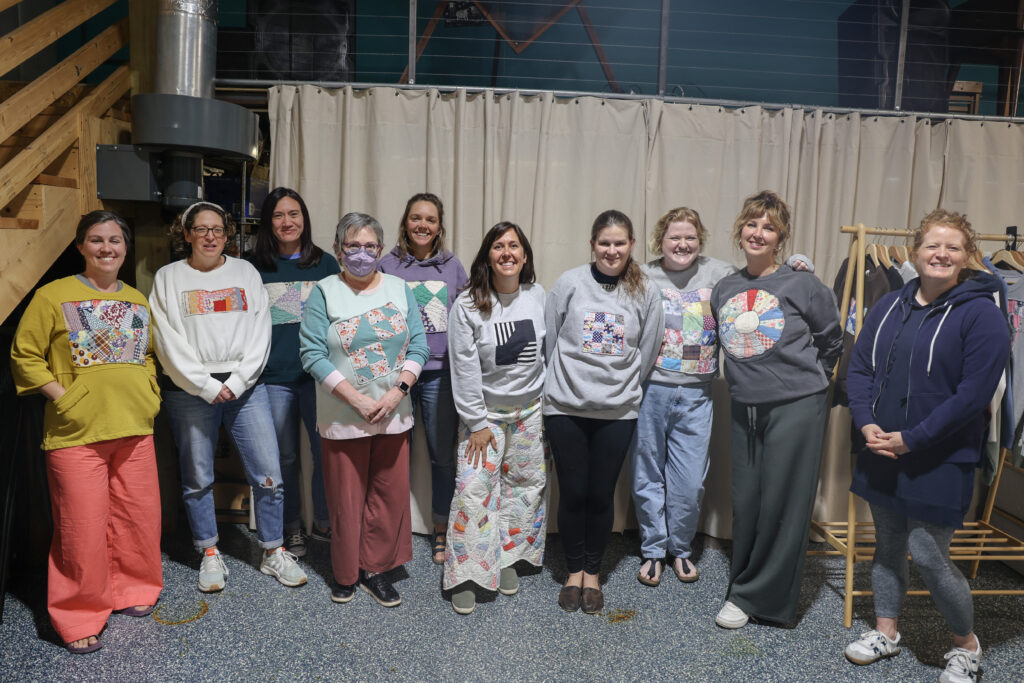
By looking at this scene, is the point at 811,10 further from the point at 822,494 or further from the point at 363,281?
the point at 363,281

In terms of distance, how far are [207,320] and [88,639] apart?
1.09 m

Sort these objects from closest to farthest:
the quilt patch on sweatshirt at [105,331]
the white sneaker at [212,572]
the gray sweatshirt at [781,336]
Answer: the quilt patch on sweatshirt at [105,331] < the gray sweatshirt at [781,336] < the white sneaker at [212,572]

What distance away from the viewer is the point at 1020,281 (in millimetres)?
2357

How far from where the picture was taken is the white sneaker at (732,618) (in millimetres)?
2258

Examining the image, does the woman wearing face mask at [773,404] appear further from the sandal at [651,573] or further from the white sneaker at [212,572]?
the white sneaker at [212,572]

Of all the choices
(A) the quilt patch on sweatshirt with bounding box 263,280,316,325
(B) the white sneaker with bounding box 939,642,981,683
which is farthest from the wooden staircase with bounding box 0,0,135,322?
(B) the white sneaker with bounding box 939,642,981,683

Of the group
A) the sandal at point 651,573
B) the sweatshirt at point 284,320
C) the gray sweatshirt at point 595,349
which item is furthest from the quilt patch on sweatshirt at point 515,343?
the sandal at point 651,573

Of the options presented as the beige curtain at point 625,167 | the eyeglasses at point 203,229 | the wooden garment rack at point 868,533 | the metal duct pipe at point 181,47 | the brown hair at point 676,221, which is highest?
the metal duct pipe at point 181,47

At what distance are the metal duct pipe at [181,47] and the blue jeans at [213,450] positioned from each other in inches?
48.1

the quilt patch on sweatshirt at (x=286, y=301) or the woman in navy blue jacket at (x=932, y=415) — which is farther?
the quilt patch on sweatshirt at (x=286, y=301)

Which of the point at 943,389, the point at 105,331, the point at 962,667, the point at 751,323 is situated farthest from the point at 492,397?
the point at 962,667

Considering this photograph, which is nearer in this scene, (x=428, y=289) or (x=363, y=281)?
(x=363, y=281)

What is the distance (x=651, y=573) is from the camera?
2590 millimetres

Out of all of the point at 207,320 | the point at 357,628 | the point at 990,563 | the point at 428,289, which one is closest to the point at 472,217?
the point at 428,289
